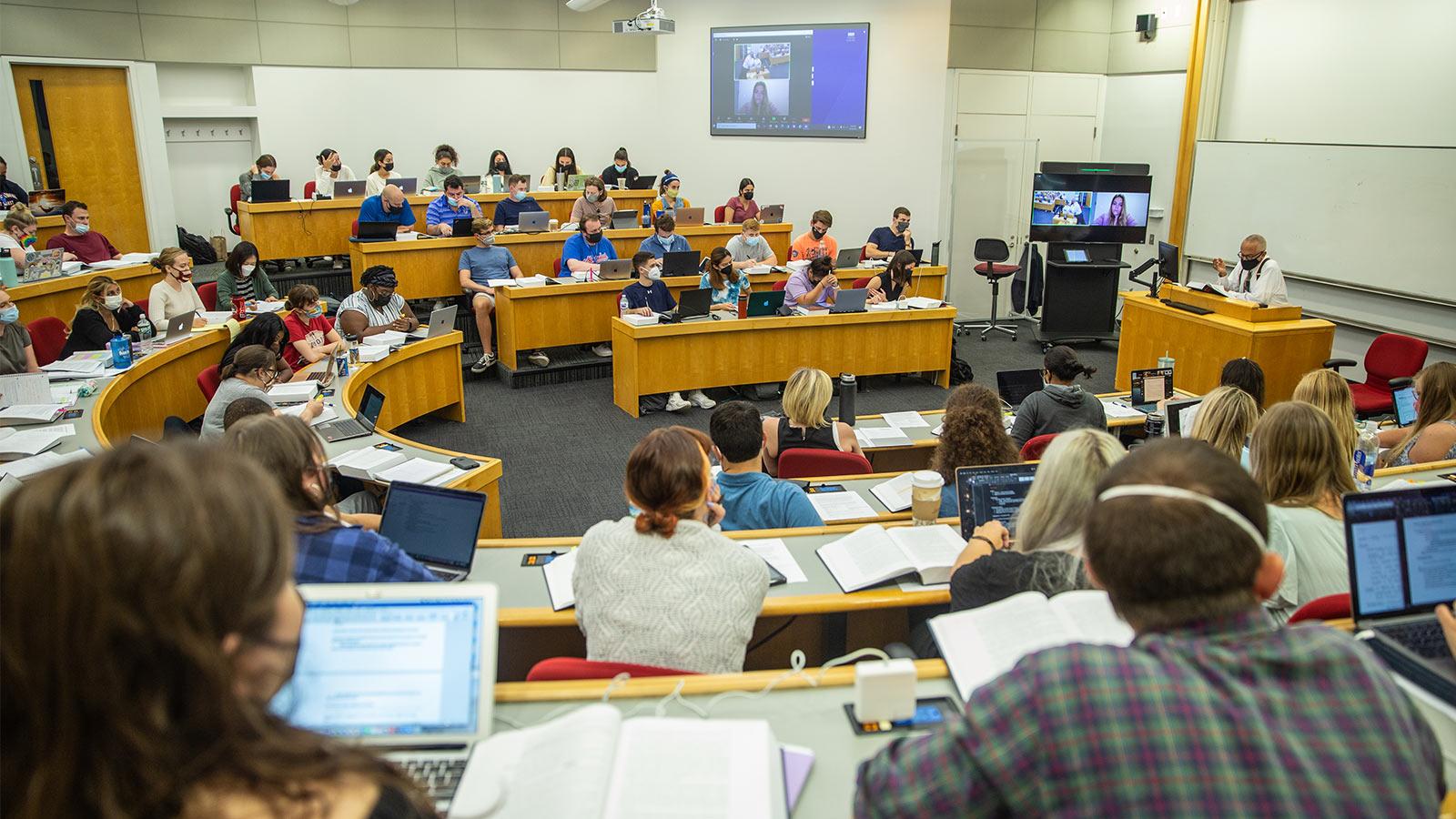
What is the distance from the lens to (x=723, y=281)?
8.55 metres

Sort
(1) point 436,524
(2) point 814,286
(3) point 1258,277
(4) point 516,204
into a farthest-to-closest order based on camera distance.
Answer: (4) point 516,204, (2) point 814,286, (3) point 1258,277, (1) point 436,524

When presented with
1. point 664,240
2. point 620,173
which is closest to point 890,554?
point 664,240

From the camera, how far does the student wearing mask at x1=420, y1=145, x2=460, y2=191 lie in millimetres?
11234

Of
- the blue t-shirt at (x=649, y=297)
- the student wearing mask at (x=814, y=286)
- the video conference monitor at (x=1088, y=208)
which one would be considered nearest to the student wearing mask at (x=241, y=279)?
the blue t-shirt at (x=649, y=297)

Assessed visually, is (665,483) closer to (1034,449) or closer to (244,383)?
(1034,449)

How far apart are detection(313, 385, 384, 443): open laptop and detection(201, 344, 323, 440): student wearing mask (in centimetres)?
11

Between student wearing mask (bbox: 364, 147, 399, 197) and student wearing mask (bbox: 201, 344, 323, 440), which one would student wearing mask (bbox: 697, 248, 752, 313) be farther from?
student wearing mask (bbox: 364, 147, 399, 197)

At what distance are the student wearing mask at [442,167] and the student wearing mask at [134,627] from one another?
1072cm

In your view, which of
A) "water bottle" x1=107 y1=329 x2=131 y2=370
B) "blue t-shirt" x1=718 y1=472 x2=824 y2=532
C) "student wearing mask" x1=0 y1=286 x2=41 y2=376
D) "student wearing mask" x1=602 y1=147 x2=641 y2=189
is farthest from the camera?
"student wearing mask" x1=602 y1=147 x2=641 y2=189

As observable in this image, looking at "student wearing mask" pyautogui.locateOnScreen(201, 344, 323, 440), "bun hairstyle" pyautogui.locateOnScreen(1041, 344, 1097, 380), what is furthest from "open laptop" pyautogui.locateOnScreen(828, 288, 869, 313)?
"student wearing mask" pyautogui.locateOnScreen(201, 344, 323, 440)

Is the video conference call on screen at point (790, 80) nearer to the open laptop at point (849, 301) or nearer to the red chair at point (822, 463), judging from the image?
the open laptop at point (849, 301)

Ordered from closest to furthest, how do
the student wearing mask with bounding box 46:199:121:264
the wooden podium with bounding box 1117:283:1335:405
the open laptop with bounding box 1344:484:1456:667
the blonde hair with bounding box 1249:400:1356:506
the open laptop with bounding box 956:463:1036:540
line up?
the open laptop with bounding box 1344:484:1456:667 → the blonde hair with bounding box 1249:400:1356:506 → the open laptop with bounding box 956:463:1036:540 → the wooden podium with bounding box 1117:283:1335:405 → the student wearing mask with bounding box 46:199:121:264

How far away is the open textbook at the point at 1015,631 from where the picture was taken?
7.07 feet

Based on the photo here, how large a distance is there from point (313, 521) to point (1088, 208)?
9294 mm
